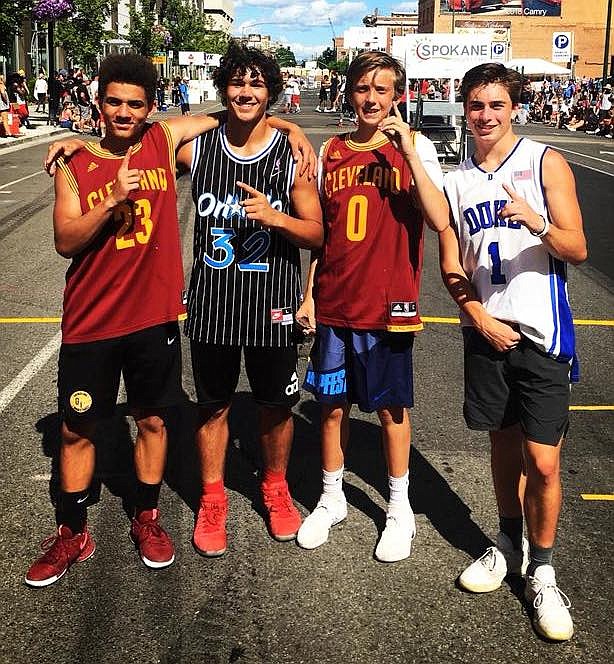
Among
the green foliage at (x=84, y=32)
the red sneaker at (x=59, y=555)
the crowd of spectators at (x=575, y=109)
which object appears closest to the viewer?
the red sneaker at (x=59, y=555)

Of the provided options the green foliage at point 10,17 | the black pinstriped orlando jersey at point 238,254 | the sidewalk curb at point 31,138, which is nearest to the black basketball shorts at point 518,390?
the black pinstriped orlando jersey at point 238,254

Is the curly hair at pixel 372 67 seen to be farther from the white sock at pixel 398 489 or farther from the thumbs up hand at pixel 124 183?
the white sock at pixel 398 489

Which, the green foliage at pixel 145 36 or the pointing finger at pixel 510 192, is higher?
the green foliage at pixel 145 36

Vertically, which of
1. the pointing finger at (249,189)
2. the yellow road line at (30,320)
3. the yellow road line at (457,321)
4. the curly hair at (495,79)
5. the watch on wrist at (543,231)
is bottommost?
the yellow road line at (457,321)

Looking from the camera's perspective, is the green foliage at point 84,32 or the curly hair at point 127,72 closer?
the curly hair at point 127,72

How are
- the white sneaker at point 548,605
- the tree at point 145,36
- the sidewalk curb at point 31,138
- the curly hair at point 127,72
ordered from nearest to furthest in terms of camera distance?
the white sneaker at point 548,605 < the curly hair at point 127,72 < the sidewalk curb at point 31,138 < the tree at point 145,36

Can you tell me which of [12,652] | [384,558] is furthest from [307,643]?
[12,652]

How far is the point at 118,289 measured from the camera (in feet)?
11.2

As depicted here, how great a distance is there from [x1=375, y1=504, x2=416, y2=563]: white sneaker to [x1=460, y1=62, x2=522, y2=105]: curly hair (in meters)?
1.75

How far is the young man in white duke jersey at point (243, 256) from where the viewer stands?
348 cm

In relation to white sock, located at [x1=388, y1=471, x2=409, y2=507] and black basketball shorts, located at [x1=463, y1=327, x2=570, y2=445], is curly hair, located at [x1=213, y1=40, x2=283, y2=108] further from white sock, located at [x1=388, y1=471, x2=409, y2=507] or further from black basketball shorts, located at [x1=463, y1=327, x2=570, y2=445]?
white sock, located at [x1=388, y1=471, x2=409, y2=507]

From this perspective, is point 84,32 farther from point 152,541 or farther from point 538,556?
point 538,556

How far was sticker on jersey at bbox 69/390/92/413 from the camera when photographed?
11.3ft

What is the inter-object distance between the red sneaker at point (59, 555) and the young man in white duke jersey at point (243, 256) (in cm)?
47
